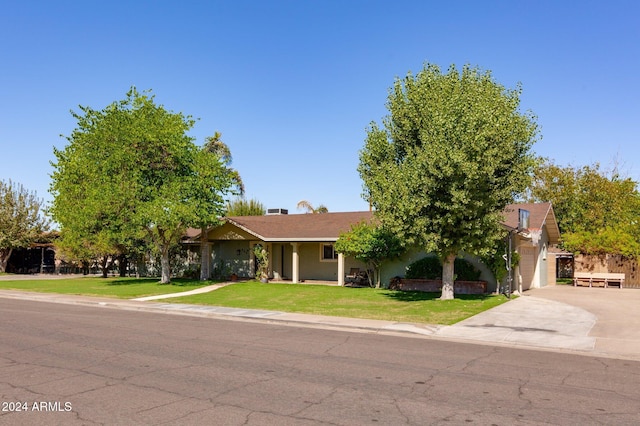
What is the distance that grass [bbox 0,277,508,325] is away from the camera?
18.1 meters

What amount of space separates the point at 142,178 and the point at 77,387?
24468 millimetres

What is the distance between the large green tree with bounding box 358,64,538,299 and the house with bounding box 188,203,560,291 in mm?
6390

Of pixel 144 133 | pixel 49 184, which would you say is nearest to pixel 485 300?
pixel 144 133

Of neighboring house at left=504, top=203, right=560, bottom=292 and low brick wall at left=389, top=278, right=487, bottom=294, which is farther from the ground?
neighboring house at left=504, top=203, right=560, bottom=292

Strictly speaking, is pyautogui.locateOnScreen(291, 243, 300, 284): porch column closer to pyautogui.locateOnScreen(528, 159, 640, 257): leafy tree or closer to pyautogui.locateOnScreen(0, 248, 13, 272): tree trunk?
pyautogui.locateOnScreen(528, 159, 640, 257): leafy tree

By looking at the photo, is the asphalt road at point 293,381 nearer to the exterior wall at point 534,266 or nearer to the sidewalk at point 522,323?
the sidewalk at point 522,323

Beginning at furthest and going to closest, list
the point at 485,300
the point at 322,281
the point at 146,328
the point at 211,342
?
the point at 322,281, the point at 485,300, the point at 146,328, the point at 211,342

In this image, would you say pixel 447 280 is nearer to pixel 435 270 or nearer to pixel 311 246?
pixel 435 270

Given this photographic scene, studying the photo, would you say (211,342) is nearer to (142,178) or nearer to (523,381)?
(523,381)

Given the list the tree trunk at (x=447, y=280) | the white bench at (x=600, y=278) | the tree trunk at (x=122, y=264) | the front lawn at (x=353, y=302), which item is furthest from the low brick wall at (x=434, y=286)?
the tree trunk at (x=122, y=264)

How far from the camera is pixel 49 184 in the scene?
1387 inches

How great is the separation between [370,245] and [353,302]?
Result: 652 cm

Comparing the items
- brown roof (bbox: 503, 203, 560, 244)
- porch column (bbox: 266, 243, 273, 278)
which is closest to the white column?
porch column (bbox: 266, 243, 273, 278)

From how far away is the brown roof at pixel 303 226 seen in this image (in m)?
31.7
